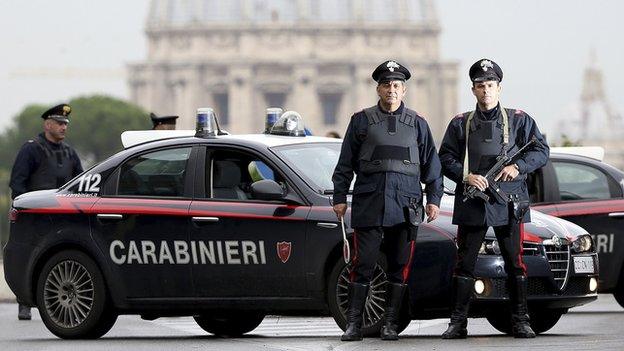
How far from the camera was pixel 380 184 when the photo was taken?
1346 centimetres

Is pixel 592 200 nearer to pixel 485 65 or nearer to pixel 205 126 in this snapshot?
pixel 205 126

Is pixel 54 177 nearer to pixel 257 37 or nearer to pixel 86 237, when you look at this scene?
pixel 86 237

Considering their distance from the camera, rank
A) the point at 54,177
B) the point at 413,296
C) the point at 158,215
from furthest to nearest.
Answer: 1. the point at 54,177
2. the point at 158,215
3. the point at 413,296

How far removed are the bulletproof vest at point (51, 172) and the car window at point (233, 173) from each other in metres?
4.12

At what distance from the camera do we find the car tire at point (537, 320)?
47.6 feet

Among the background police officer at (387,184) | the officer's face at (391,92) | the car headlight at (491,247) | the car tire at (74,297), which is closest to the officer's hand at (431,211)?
the background police officer at (387,184)

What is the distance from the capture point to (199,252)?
14375 millimetres

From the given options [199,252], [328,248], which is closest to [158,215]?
[199,252]

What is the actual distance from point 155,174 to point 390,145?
1.94 meters

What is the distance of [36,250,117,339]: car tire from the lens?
14672 mm

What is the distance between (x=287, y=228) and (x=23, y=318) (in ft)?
16.9

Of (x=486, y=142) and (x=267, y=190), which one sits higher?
(x=486, y=142)

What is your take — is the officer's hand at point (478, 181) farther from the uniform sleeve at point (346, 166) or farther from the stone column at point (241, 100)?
the stone column at point (241, 100)

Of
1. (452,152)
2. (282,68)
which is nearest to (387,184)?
(452,152)
